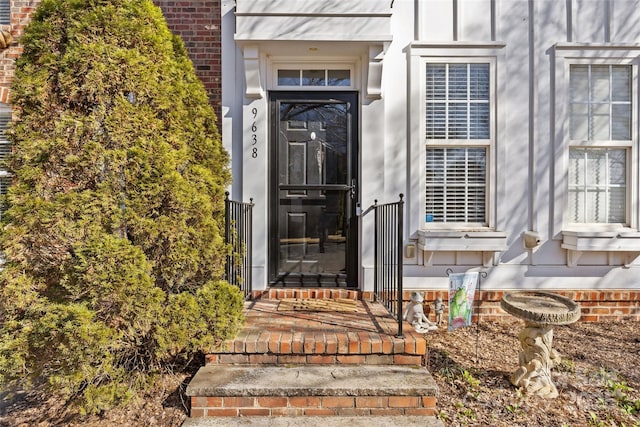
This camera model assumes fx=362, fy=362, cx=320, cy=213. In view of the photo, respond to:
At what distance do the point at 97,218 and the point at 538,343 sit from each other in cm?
296

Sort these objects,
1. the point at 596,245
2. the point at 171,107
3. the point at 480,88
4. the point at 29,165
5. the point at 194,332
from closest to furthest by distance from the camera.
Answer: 1. the point at 29,165
2. the point at 194,332
3. the point at 171,107
4. the point at 596,245
5. the point at 480,88

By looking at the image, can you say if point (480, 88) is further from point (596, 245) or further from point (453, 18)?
point (596, 245)

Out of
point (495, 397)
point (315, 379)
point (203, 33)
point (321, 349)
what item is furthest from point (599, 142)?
point (203, 33)

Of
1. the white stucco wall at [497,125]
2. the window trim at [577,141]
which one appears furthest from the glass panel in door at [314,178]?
the window trim at [577,141]

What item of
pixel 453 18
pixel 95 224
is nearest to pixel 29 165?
pixel 95 224

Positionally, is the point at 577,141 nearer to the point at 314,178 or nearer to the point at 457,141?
the point at 457,141

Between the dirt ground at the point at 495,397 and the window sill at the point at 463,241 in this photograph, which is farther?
the window sill at the point at 463,241

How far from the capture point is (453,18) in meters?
3.59

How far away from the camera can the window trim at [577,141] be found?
3598mm

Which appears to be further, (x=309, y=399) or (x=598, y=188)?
(x=598, y=188)

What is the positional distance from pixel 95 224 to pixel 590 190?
4385mm

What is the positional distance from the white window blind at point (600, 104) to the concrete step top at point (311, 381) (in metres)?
3.06

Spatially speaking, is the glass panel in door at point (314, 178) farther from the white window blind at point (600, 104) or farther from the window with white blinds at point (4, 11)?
the window with white blinds at point (4, 11)

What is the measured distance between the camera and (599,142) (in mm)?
3643
